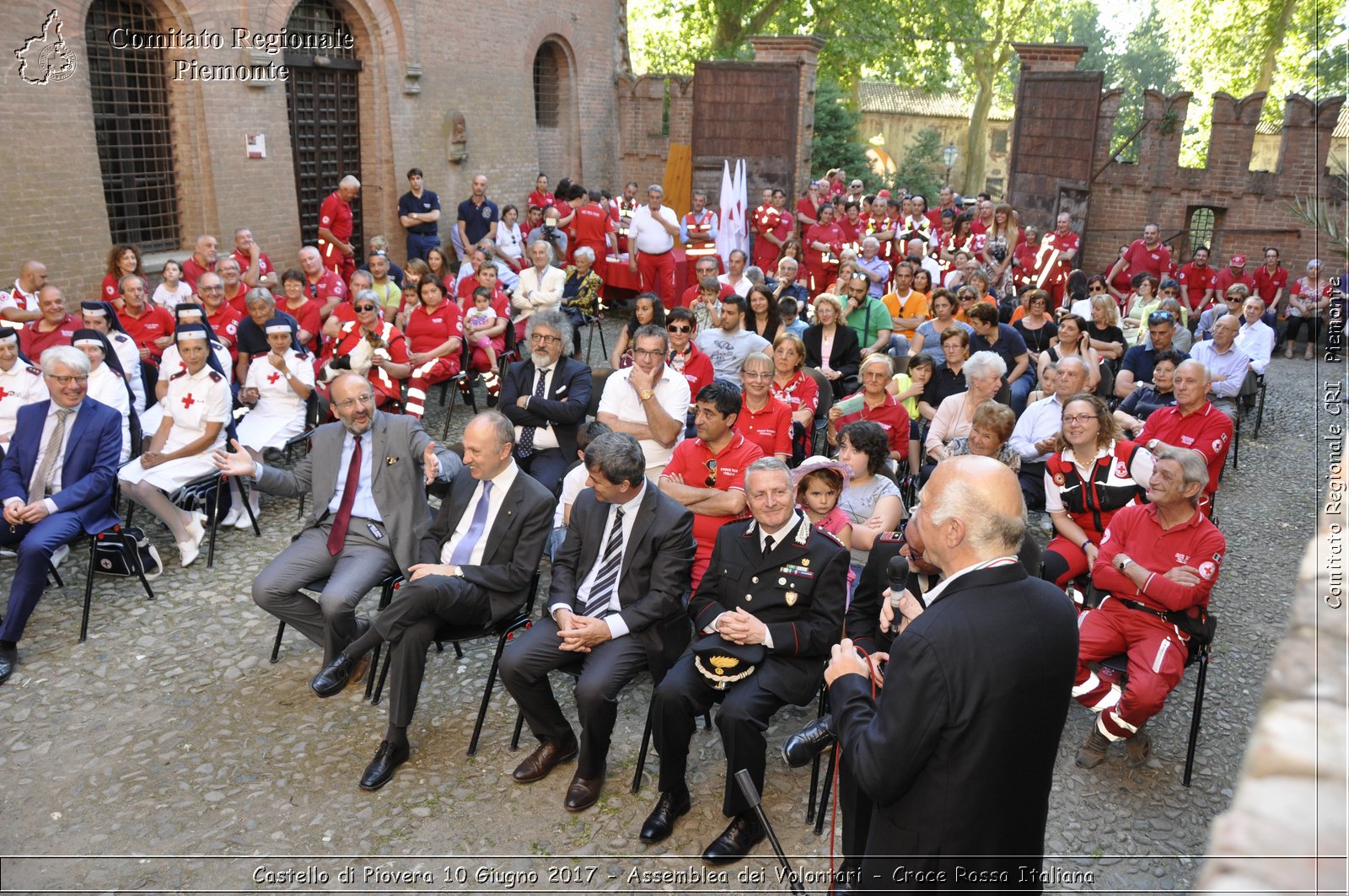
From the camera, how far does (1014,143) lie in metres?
17.6

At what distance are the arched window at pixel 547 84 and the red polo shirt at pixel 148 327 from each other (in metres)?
10.9

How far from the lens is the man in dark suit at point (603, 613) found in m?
4.25

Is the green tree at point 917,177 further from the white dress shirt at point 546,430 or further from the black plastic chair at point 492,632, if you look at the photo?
the black plastic chair at point 492,632

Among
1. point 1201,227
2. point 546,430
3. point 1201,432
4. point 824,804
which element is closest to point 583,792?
point 824,804

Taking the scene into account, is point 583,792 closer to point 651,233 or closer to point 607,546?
point 607,546

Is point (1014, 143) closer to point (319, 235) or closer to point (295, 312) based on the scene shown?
point (319, 235)

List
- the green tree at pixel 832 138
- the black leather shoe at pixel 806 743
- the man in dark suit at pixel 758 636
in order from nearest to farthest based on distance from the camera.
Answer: the black leather shoe at pixel 806 743, the man in dark suit at pixel 758 636, the green tree at pixel 832 138

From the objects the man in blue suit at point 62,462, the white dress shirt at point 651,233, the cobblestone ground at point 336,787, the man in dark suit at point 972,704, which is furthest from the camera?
the white dress shirt at point 651,233

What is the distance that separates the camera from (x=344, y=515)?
17.0 ft

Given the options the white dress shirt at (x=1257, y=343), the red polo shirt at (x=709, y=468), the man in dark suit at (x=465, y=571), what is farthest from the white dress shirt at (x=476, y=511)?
the white dress shirt at (x=1257, y=343)

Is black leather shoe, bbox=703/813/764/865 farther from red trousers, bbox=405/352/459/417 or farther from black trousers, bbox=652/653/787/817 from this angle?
red trousers, bbox=405/352/459/417

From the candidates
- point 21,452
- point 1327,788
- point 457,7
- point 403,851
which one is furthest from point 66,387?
point 457,7

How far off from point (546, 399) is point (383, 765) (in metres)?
2.64

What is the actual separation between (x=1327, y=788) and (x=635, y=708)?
4135 mm
